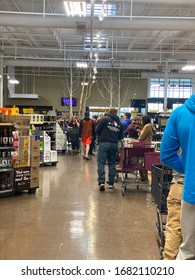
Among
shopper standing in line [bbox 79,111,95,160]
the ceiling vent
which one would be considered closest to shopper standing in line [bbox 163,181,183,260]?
the ceiling vent

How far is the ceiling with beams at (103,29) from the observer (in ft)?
31.9

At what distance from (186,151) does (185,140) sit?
0.07 meters

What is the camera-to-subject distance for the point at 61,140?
13.8 m

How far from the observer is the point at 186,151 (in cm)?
210

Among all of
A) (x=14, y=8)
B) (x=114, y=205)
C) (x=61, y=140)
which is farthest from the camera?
(x=61, y=140)

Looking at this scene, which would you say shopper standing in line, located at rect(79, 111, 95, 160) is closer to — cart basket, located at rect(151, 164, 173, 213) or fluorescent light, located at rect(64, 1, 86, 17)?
fluorescent light, located at rect(64, 1, 86, 17)

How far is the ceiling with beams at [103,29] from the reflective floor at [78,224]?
3.84 meters

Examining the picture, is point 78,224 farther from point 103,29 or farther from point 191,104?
point 103,29

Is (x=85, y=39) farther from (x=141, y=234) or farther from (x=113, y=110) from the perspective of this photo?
(x=141, y=234)

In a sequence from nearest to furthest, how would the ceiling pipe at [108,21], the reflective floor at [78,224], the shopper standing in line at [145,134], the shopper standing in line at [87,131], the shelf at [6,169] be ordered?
the reflective floor at [78,224]
the shelf at [6,169]
the shopper standing in line at [145,134]
the ceiling pipe at [108,21]
the shopper standing in line at [87,131]

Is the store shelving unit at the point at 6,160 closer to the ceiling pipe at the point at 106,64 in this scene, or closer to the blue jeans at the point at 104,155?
the blue jeans at the point at 104,155

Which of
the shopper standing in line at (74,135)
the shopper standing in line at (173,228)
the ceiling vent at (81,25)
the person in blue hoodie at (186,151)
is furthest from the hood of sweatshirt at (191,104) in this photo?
the shopper standing in line at (74,135)
